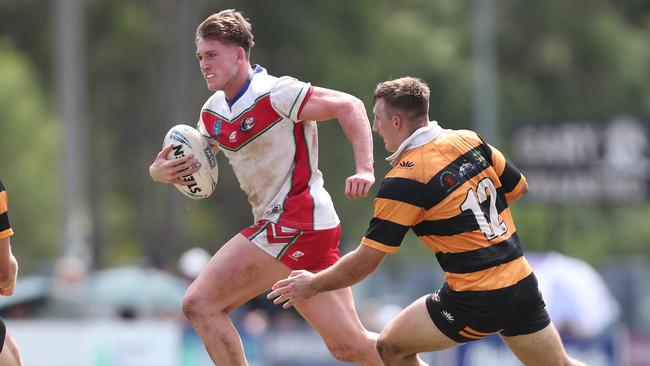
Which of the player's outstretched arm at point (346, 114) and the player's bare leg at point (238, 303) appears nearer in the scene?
the player's outstretched arm at point (346, 114)

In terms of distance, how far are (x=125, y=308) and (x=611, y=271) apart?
9.22m

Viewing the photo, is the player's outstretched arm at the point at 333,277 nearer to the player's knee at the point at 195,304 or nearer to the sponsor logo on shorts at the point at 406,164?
the sponsor logo on shorts at the point at 406,164

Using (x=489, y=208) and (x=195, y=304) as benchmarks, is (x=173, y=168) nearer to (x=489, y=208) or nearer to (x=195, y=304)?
(x=195, y=304)

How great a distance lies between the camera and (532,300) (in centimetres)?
762

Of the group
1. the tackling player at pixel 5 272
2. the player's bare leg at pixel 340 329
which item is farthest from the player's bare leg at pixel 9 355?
the player's bare leg at pixel 340 329

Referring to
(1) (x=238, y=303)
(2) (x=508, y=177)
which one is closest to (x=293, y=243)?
(1) (x=238, y=303)

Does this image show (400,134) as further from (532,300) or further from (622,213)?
(622,213)

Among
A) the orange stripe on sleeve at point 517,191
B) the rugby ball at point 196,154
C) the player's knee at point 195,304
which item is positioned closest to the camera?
the player's knee at point 195,304

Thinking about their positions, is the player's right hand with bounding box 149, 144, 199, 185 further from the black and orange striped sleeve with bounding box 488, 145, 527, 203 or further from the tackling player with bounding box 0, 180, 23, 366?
the black and orange striped sleeve with bounding box 488, 145, 527, 203

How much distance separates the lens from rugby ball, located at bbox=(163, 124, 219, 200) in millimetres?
8125

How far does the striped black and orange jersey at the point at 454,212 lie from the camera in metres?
7.41

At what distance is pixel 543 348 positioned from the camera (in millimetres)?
7672

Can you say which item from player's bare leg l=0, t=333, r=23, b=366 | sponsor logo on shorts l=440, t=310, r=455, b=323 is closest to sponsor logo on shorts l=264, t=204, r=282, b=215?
sponsor logo on shorts l=440, t=310, r=455, b=323

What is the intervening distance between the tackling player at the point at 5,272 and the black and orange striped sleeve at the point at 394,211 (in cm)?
200
